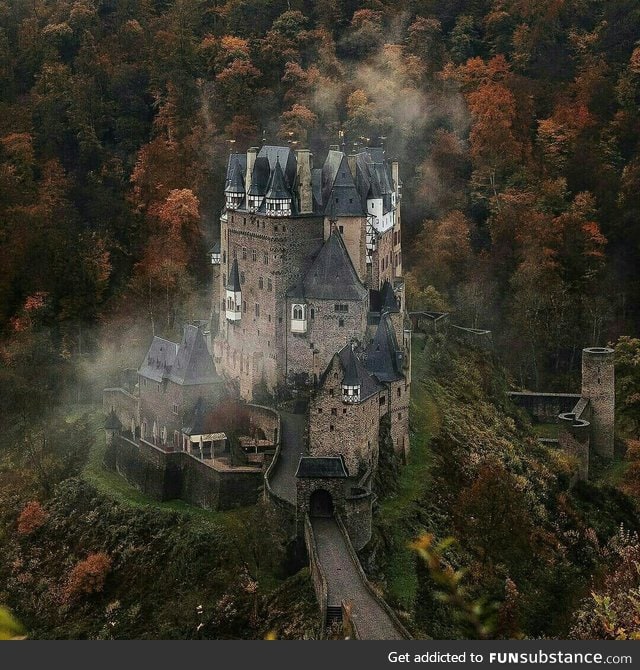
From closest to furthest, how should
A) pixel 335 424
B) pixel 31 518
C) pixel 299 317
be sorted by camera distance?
pixel 335 424, pixel 299 317, pixel 31 518

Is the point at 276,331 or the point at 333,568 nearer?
the point at 333,568

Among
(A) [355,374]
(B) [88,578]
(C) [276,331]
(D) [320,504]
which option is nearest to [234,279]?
(C) [276,331]

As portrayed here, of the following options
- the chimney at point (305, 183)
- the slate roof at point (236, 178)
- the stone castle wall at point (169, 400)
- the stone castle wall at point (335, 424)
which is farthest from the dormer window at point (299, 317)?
the stone castle wall at point (335, 424)

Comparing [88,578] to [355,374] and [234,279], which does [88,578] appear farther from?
[234,279]

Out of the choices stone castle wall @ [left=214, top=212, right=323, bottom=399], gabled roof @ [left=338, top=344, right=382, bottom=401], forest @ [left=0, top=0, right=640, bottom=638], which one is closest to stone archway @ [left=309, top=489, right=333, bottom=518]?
forest @ [left=0, top=0, right=640, bottom=638]

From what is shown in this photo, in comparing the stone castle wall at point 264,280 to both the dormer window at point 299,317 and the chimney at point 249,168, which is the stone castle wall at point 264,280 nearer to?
the dormer window at point 299,317

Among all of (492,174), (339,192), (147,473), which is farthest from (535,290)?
(147,473)

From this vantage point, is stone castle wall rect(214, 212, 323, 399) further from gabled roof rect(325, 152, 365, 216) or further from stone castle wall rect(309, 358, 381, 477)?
stone castle wall rect(309, 358, 381, 477)

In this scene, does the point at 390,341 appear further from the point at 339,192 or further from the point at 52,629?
the point at 52,629
